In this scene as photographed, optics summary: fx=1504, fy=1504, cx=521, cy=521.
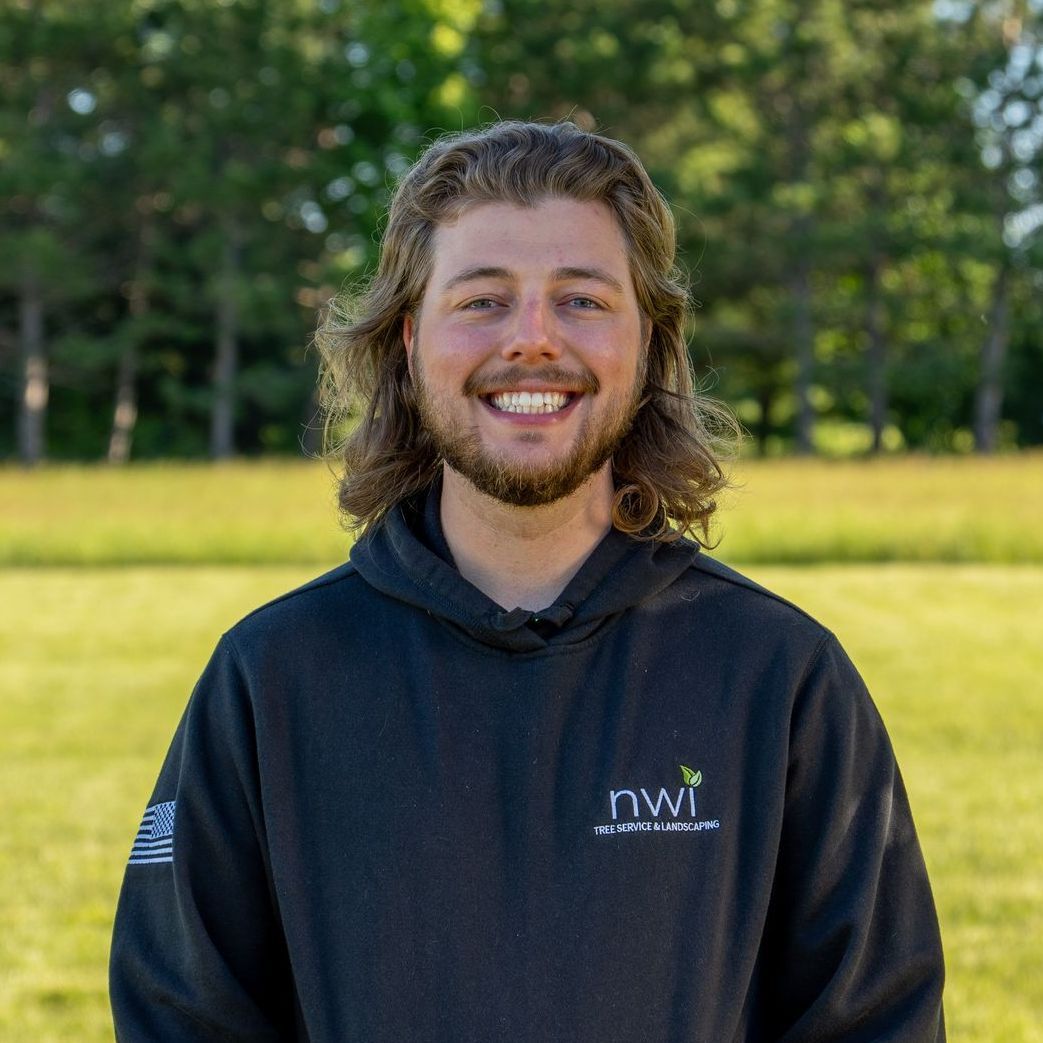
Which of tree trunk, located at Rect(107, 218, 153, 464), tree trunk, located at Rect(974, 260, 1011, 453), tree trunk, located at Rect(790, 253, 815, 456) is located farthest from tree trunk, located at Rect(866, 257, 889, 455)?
tree trunk, located at Rect(107, 218, 153, 464)

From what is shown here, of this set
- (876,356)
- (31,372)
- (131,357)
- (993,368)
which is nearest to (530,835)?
(31,372)

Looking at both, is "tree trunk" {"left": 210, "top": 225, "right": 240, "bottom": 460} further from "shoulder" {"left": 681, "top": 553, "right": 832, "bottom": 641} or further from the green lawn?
"shoulder" {"left": 681, "top": 553, "right": 832, "bottom": 641}

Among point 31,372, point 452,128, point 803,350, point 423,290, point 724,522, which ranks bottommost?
point 724,522

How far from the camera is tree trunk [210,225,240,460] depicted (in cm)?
2839

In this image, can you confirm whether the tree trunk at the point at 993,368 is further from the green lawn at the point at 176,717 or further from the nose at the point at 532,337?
the nose at the point at 532,337

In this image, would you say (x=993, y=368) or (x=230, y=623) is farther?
(x=993, y=368)

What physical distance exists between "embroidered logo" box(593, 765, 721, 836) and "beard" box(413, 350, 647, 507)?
1.31 ft

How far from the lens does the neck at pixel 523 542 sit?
1.97 metres

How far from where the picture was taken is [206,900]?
1850mm

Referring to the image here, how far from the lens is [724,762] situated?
1827 mm

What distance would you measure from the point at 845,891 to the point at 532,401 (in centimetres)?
72

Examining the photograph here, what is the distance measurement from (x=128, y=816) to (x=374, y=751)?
15.9ft

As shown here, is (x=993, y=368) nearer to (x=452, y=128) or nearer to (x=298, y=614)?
(x=452, y=128)

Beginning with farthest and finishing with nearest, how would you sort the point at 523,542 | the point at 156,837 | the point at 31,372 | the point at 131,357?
1. the point at 131,357
2. the point at 31,372
3. the point at 523,542
4. the point at 156,837
